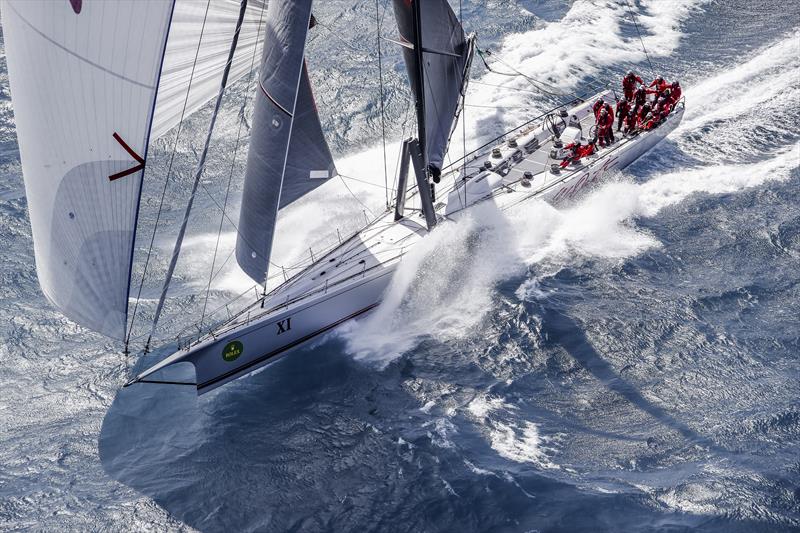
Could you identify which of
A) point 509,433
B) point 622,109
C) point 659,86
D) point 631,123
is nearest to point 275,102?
point 509,433

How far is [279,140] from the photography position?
19.6m

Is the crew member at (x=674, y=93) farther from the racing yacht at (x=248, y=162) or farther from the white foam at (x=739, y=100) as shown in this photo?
the white foam at (x=739, y=100)

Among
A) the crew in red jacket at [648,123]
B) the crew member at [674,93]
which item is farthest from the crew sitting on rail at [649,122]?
the crew member at [674,93]

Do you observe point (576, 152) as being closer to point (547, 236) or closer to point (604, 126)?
point (604, 126)

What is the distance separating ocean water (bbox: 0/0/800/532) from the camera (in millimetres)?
17547

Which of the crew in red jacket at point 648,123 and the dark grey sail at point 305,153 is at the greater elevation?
the dark grey sail at point 305,153

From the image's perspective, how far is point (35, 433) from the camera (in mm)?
19625

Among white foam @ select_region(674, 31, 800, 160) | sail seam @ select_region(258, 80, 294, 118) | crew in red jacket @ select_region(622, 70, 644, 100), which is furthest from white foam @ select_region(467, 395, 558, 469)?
white foam @ select_region(674, 31, 800, 160)

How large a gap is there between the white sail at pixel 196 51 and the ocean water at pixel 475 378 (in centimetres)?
644

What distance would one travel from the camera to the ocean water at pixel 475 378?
691 inches

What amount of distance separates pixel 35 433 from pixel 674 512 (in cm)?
1498

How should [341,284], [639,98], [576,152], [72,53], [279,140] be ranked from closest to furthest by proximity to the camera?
[72,53] < [279,140] < [341,284] < [576,152] < [639,98]

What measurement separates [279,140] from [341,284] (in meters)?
5.11

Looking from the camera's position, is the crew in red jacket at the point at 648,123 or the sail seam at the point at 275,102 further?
the crew in red jacket at the point at 648,123
